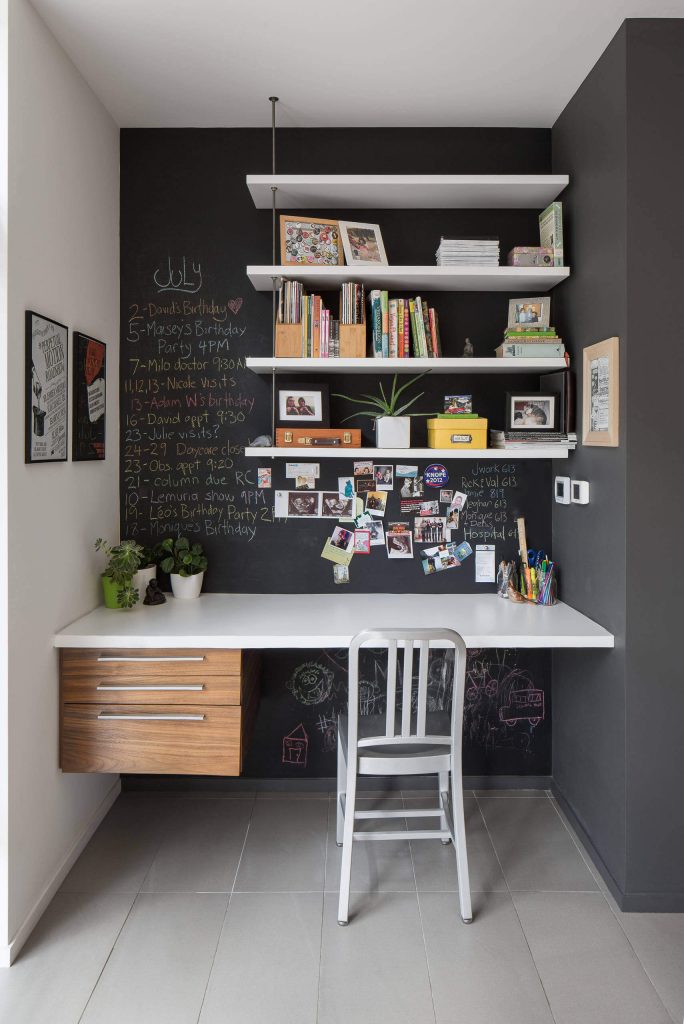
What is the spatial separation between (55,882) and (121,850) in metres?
0.29

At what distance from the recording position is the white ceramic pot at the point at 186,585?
2932mm

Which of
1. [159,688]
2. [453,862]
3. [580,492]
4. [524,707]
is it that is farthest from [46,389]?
[524,707]

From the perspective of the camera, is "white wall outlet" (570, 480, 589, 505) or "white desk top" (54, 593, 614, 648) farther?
"white wall outlet" (570, 480, 589, 505)

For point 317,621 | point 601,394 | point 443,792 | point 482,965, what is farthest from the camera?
point 443,792

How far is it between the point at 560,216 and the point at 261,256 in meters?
1.19

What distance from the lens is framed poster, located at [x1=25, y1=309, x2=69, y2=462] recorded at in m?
2.15

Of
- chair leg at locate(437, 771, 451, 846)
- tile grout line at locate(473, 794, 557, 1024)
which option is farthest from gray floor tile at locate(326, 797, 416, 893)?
tile grout line at locate(473, 794, 557, 1024)

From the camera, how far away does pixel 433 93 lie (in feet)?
8.87

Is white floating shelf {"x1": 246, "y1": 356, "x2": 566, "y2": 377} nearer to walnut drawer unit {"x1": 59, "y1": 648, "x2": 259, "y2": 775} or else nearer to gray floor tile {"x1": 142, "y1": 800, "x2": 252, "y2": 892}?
walnut drawer unit {"x1": 59, "y1": 648, "x2": 259, "y2": 775}

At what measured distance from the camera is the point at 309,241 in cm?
278

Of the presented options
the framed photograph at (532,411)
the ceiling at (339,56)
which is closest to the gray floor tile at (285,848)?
the framed photograph at (532,411)

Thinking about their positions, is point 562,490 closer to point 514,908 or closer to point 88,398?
point 514,908

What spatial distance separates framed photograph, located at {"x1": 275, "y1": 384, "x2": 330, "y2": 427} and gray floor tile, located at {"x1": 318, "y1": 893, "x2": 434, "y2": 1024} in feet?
5.57

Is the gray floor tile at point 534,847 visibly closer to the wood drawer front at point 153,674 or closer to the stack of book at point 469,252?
the wood drawer front at point 153,674
